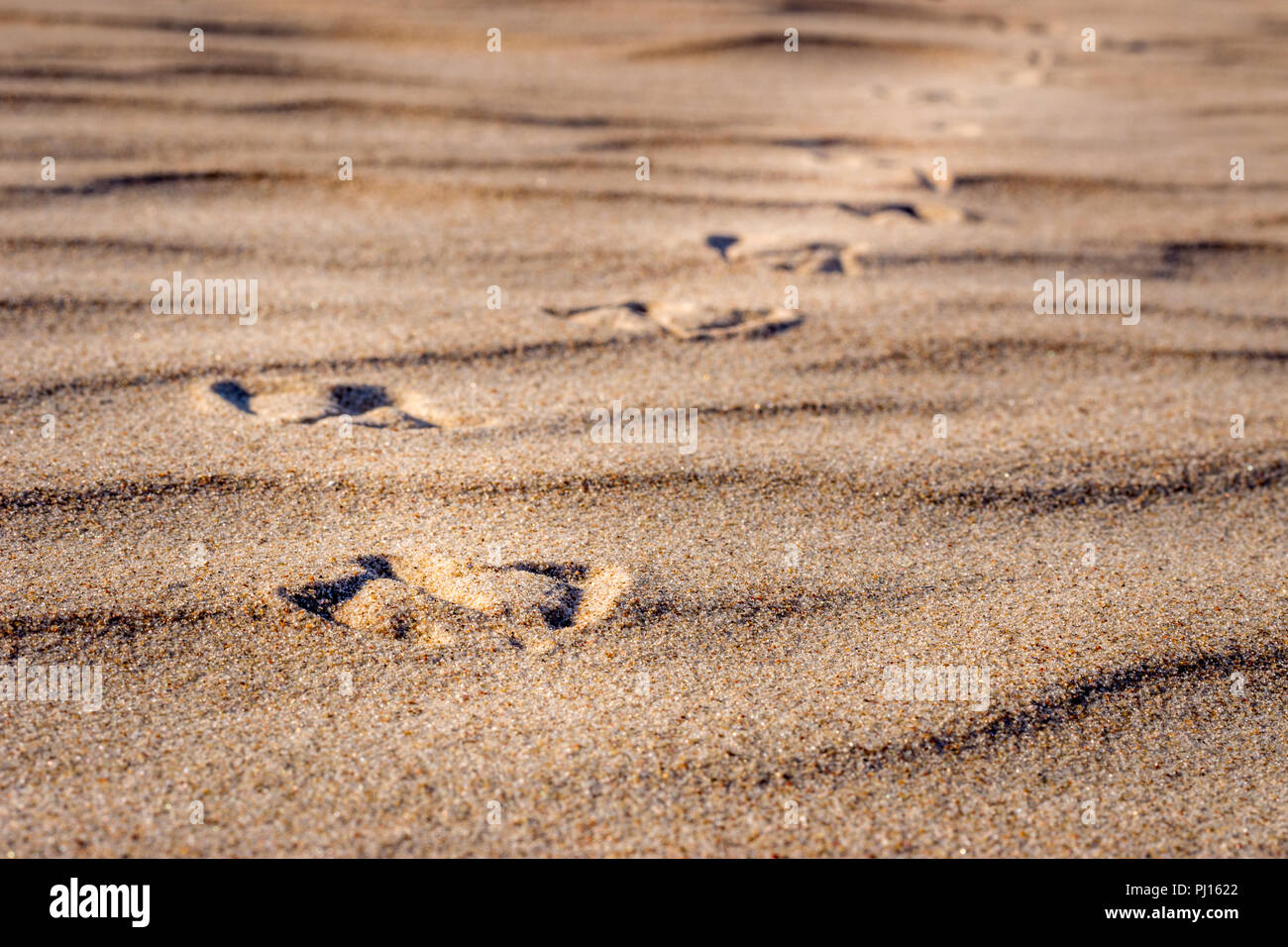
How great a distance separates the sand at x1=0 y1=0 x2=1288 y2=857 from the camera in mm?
1177

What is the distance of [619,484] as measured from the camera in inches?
65.7

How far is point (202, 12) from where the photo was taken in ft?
13.0

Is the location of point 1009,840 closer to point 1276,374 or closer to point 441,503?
point 441,503

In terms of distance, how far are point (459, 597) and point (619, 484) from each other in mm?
348

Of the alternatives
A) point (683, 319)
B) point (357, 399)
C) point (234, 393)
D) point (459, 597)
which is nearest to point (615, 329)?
point (683, 319)

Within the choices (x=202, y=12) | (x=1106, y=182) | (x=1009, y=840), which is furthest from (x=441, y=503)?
(x=202, y=12)

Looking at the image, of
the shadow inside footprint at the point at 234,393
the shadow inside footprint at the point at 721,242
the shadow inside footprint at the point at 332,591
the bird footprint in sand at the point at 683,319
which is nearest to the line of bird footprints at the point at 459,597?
the shadow inside footprint at the point at 332,591

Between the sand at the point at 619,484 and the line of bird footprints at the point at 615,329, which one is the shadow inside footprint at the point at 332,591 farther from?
the line of bird footprints at the point at 615,329

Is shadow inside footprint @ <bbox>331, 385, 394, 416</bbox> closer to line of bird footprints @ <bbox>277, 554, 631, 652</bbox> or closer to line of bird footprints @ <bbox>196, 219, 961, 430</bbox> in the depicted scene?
line of bird footprints @ <bbox>196, 219, 961, 430</bbox>

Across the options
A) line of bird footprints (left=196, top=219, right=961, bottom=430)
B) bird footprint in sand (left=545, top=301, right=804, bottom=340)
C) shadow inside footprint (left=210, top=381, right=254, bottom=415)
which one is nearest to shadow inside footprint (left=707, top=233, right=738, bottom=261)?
line of bird footprints (left=196, top=219, right=961, bottom=430)

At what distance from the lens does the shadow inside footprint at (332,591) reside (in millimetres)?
1379

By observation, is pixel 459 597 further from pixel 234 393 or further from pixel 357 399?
pixel 234 393

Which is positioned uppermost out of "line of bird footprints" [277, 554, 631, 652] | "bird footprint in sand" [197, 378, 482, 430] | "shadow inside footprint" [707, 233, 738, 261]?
"shadow inside footprint" [707, 233, 738, 261]

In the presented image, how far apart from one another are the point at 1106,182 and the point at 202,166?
7.61ft
